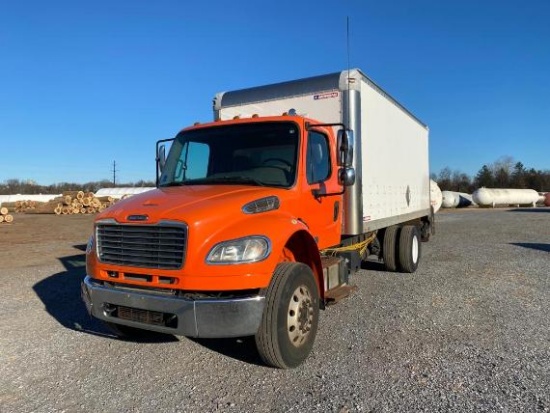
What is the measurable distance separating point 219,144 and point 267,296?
229 cm

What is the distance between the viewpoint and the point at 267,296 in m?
4.27

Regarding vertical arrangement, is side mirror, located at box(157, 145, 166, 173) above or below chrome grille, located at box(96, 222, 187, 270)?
above

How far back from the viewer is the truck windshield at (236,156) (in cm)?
538

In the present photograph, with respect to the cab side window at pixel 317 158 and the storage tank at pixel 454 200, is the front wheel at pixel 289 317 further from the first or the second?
the storage tank at pixel 454 200

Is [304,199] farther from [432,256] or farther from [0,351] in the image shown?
[432,256]

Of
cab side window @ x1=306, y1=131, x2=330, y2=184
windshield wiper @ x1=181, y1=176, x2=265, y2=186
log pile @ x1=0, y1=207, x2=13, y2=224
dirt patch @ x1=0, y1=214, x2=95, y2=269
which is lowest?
dirt patch @ x1=0, y1=214, x2=95, y2=269

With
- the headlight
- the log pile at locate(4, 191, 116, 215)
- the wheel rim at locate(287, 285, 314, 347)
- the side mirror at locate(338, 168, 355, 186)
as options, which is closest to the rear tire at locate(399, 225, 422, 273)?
the side mirror at locate(338, 168, 355, 186)

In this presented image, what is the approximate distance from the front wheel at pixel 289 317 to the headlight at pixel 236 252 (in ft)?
1.09

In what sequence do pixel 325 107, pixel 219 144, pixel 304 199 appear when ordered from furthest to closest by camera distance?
1. pixel 325 107
2. pixel 219 144
3. pixel 304 199

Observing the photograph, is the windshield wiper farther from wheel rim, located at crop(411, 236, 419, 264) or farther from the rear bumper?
wheel rim, located at crop(411, 236, 419, 264)

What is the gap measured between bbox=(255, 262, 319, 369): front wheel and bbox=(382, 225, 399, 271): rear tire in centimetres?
505

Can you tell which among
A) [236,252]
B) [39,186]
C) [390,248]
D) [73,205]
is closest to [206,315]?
[236,252]

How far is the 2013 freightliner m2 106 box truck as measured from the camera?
417cm

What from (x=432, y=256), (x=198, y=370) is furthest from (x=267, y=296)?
(x=432, y=256)
